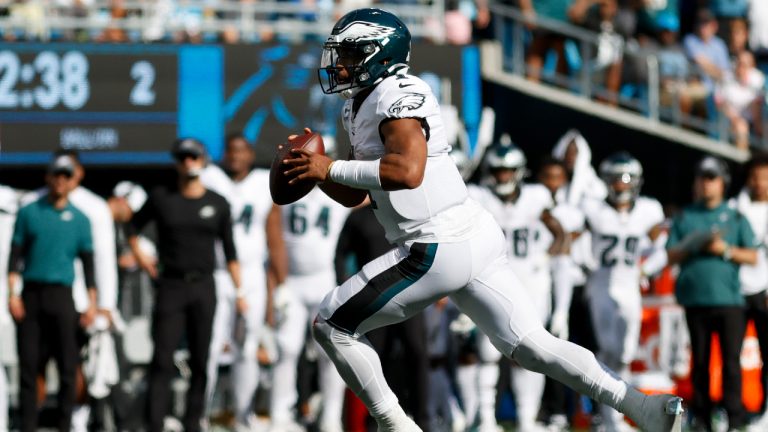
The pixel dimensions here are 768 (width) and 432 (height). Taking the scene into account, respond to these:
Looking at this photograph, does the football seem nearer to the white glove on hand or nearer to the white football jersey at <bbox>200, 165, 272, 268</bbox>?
the white football jersey at <bbox>200, 165, 272, 268</bbox>

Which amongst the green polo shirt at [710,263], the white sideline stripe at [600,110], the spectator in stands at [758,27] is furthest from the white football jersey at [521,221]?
the spectator in stands at [758,27]

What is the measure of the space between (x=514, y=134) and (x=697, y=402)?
565 cm

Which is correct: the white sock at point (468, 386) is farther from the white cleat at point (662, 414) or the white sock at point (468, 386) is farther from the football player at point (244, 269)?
the white cleat at point (662, 414)

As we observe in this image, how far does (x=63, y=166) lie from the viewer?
8.73m

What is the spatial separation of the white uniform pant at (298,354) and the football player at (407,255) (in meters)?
3.43

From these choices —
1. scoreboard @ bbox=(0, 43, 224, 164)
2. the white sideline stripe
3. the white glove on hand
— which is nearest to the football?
the white glove on hand

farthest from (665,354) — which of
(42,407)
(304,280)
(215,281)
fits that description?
(42,407)

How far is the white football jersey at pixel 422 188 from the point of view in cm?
548

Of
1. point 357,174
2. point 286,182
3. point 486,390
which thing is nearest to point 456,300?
point 357,174

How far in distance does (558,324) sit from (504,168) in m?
1.08

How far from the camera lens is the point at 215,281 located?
896 cm

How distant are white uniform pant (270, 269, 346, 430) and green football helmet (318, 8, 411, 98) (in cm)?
377

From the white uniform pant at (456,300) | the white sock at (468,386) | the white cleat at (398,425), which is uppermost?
the white uniform pant at (456,300)

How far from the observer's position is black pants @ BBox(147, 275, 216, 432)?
341 inches
